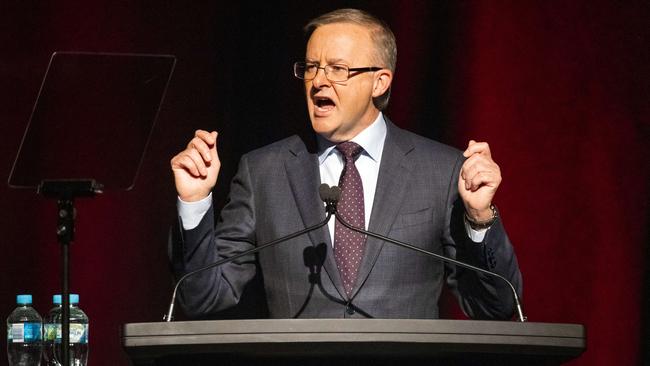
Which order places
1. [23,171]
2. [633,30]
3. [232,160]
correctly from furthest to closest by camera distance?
[232,160] → [633,30] → [23,171]

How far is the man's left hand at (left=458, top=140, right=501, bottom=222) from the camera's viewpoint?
194cm

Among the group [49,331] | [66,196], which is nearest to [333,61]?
[66,196]

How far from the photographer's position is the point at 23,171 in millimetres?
2188

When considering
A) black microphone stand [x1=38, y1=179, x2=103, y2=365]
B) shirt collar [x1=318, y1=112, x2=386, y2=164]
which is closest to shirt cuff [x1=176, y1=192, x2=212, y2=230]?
black microphone stand [x1=38, y1=179, x2=103, y2=365]

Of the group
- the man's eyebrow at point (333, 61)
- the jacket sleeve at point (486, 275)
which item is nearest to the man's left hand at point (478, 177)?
the jacket sleeve at point (486, 275)

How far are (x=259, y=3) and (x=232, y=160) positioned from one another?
0.52m

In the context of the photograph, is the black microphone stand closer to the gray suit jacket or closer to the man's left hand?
the gray suit jacket

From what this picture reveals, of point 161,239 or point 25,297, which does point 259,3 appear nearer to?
point 161,239

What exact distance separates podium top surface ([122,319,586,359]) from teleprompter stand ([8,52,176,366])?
0.74 meters

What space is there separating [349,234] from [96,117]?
0.68m

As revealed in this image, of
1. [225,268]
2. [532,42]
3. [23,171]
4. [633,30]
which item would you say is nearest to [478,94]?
[532,42]

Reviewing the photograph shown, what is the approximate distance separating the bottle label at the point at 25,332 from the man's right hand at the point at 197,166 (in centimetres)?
96

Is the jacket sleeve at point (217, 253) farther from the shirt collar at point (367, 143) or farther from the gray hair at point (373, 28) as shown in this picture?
the gray hair at point (373, 28)

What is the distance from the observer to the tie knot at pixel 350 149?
8.44 ft
